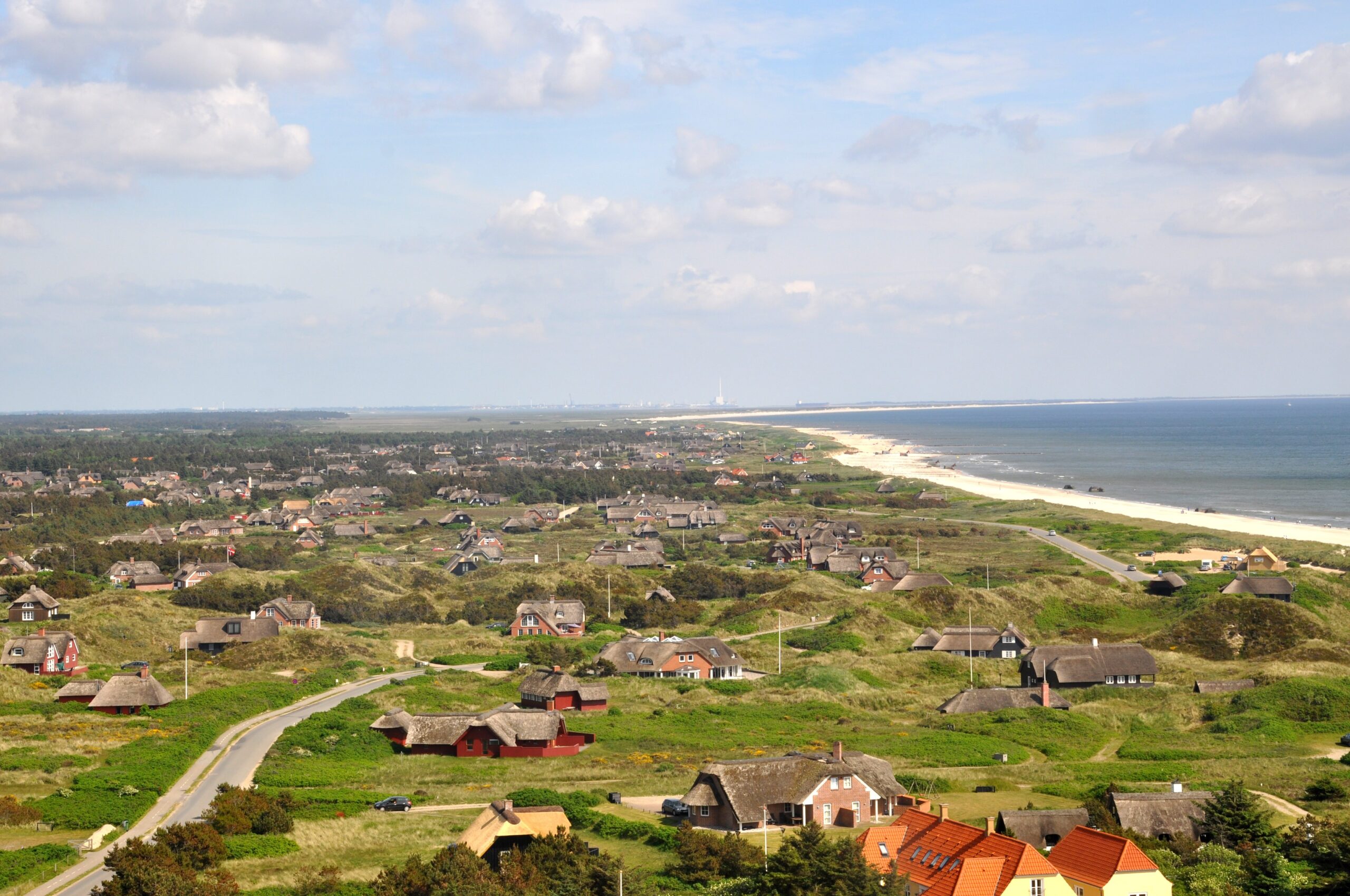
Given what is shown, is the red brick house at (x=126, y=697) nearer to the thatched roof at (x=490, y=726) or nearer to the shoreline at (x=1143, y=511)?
the thatched roof at (x=490, y=726)

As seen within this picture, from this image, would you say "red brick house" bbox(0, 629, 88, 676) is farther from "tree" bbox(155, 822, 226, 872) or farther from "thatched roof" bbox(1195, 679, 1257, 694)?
"thatched roof" bbox(1195, 679, 1257, 694)

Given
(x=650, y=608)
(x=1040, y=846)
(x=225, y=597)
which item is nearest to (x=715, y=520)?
(x=650, y=608)

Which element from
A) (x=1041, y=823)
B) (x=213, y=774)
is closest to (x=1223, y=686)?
(x=1041, y=823)

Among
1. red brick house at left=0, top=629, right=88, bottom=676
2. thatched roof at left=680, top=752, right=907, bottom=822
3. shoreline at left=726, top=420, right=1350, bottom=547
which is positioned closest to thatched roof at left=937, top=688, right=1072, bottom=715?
thatched roof at left=680, top=752, right=907, bottom=822

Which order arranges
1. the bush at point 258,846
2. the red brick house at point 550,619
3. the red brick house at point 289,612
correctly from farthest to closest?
the red brick house at point 550,619
the red brick house at point 289,612
the bush at point 258,846

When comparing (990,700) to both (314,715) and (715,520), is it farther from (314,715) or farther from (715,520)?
(715,520)

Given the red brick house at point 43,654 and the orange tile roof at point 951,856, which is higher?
the orange tile roof at point 951,856

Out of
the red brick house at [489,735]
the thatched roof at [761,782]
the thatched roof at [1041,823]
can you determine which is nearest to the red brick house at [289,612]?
the red brick house at [489,735]
